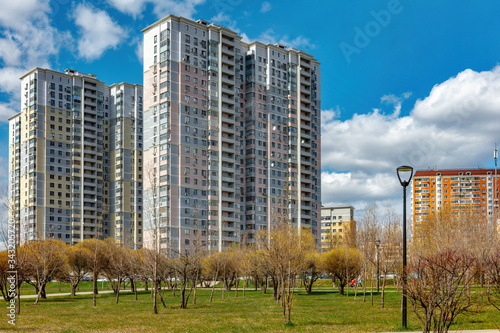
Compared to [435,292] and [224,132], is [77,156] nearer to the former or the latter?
[224,132]

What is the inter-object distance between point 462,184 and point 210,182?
124 m

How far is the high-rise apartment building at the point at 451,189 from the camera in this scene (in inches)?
7328

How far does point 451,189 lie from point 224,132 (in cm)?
12052

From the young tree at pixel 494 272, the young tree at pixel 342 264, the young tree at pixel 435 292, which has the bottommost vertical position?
the young tree at pixel 342 264

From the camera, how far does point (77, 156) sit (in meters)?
130

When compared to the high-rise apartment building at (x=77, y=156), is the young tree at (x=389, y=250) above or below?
below

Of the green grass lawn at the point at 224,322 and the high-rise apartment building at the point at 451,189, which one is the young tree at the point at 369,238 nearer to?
the green grass lawn at the point at 224,322

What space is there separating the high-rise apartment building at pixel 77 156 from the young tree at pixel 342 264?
6882 centimetres

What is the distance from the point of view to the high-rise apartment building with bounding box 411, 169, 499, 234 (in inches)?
7328

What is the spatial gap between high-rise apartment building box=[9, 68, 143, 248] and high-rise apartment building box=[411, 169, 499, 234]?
355 feet

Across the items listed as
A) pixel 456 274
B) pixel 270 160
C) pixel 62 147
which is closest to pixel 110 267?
pixel 456 274

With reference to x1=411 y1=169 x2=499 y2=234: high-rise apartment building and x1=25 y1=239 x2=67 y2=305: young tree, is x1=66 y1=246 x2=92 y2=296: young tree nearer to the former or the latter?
x1=25 y1=239 x2=67 y2=305: young tree

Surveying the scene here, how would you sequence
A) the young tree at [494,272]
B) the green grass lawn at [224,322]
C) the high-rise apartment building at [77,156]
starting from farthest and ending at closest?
the high-rise apartment building at [77,156]
the young tree at [494,272]
the green grass lawn at [224,322]

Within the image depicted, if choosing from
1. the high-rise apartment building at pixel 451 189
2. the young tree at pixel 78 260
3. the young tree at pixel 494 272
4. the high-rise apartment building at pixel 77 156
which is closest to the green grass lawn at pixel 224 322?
the young tree at pixel 494 272
